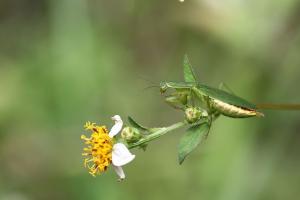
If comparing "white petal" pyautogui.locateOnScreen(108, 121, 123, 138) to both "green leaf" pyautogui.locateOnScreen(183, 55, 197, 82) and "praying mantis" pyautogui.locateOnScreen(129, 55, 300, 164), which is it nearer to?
"praying mantis" pyautogui.locateOnScreen(129, 55, 300, 164)

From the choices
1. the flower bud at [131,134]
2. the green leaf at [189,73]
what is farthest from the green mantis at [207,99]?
the flower bud at [131,134]

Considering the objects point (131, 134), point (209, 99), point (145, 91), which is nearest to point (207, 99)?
point (209, 99)

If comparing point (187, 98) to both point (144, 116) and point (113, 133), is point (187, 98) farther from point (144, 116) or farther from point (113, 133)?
point (144, 116)

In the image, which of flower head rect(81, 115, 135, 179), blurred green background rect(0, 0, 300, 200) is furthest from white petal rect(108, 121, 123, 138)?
blurred green background rect(0, 0, 300, 200)

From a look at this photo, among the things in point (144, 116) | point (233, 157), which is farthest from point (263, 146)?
point (144, 116)

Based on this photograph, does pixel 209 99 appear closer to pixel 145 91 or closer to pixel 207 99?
pixel 207 99

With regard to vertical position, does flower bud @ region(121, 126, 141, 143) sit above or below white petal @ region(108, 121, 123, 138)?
above

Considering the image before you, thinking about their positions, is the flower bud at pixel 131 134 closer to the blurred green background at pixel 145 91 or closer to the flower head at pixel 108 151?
the flower head at pixel 108 151
